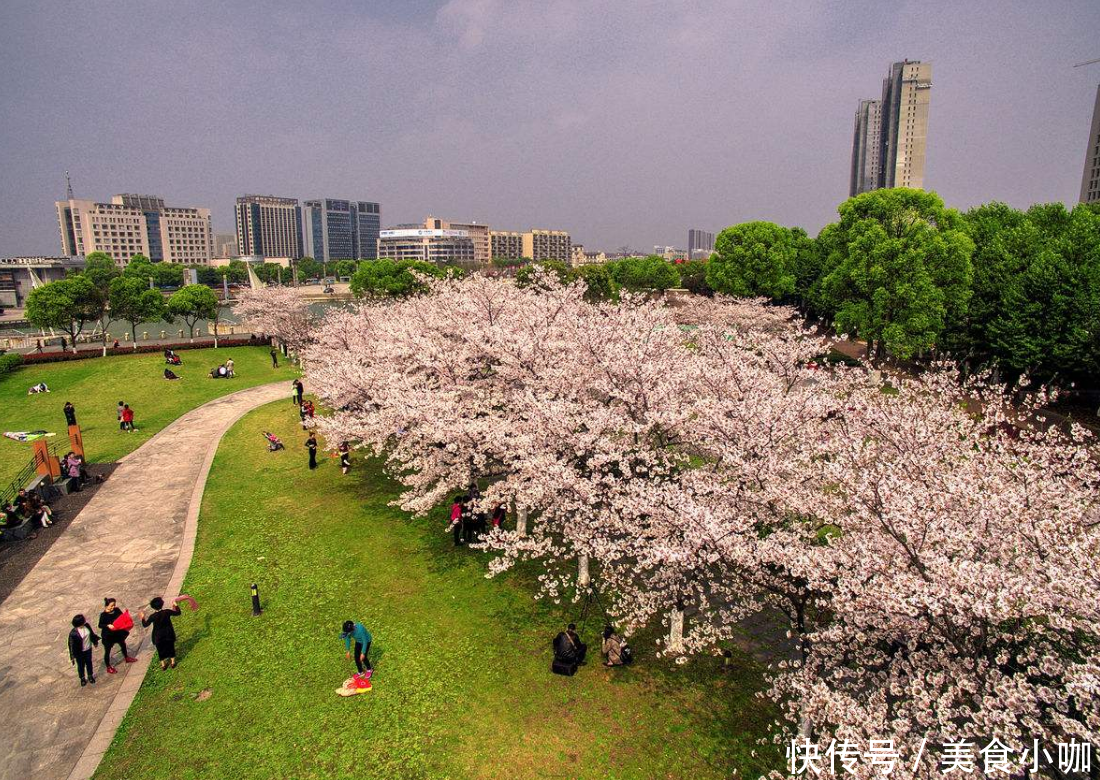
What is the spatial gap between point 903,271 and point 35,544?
45460 mm

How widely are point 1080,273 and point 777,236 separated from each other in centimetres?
2641

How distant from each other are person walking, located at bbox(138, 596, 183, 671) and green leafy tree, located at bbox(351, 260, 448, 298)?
46412mm

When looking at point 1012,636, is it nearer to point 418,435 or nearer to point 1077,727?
point 1077,727

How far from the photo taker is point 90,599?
635 inches

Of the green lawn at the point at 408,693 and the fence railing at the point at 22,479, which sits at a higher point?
the fence railing at the point at 22,479

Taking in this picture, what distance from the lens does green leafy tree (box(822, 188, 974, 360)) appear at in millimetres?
35906

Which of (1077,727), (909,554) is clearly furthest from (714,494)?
(1077,727)

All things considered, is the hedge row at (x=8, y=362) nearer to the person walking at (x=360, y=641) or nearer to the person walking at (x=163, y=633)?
the person walking at (x=163, y=633)

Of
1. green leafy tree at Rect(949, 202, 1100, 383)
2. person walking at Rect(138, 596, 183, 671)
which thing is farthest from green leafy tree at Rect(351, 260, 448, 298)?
person walking at Rect(138, 596, 183, 671)

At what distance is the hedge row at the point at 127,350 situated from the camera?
4703 cm

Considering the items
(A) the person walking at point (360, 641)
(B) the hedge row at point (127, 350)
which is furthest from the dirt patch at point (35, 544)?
(B) the hedge row at point (127, 350)

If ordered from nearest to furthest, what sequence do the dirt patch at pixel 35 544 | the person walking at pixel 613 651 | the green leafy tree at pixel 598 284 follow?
the person walking at pixel 613 651, the dirt patch at pixel 35 544, the green leafy tree at pixel 598 284

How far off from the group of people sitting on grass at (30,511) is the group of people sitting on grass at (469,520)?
14.6 meters

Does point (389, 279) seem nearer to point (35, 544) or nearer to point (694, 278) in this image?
point (694, 278)
